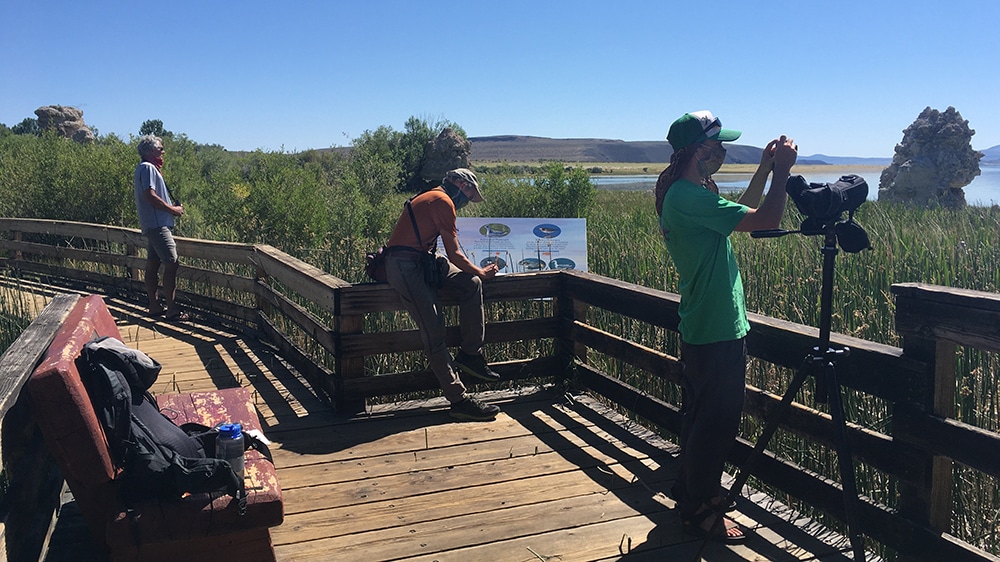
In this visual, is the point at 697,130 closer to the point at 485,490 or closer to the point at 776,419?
the point at 776,419

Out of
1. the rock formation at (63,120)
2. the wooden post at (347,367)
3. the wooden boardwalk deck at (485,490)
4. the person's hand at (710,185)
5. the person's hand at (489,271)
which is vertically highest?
the rock formation at (63,120)

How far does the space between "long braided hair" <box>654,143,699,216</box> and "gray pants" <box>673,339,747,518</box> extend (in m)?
0.63

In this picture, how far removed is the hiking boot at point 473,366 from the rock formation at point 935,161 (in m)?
23.9

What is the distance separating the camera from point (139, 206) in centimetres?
775

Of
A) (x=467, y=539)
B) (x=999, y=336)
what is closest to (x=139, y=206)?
(x=467, y=539)

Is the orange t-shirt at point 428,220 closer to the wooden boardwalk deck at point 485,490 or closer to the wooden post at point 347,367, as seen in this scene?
the wooden post at point 347,367

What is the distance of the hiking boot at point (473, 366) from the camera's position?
508 centimetres

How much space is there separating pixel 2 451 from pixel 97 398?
0.31 metres

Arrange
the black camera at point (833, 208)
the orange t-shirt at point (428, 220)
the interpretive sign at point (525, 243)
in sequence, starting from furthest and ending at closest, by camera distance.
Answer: the interpretive sign at point (525, 243) < the orange t-shirt at point (428, 220) < the black camera at point (833, 208)

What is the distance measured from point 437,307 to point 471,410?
68 centimetres

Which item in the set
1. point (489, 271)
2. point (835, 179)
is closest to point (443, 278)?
point (489, 271)

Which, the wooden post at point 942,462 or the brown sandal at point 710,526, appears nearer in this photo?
the wooden post at point 942,462

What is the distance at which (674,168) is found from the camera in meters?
3.25

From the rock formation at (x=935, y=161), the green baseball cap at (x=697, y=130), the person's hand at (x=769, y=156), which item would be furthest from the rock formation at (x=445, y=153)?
the person's hand at (x=769, y=156)
